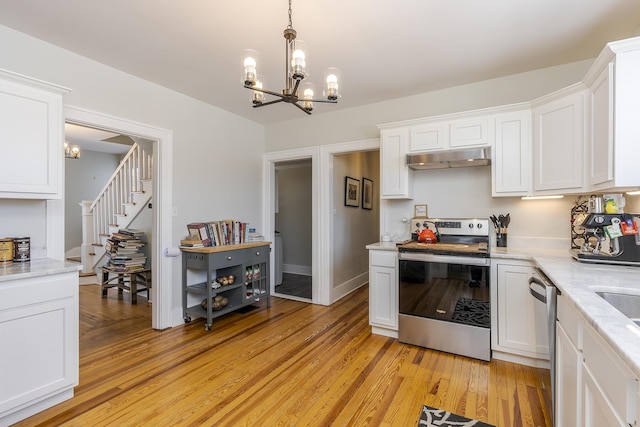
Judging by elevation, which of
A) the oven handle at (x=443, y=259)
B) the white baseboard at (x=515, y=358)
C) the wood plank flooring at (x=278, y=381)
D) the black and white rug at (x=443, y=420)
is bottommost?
the wood plank flooring at (x=278, y=381)

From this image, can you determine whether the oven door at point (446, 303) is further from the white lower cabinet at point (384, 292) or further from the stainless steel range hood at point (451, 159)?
the stainless steel range hood at point (451, 159)

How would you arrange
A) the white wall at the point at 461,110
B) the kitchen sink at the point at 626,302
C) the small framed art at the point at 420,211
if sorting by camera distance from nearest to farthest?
the kitchen sink at the point at 626,302 < the white wall at the point at 461,110 < the small framed art at the point at 420,211

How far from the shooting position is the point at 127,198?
15.2 ft

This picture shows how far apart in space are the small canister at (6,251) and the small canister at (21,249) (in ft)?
0.08

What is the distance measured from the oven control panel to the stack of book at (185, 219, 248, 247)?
2134mm

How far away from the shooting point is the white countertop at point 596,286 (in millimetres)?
847

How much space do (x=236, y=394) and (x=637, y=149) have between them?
2.89 meters

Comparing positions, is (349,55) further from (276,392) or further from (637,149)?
(276,392)

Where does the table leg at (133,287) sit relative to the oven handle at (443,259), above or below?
below

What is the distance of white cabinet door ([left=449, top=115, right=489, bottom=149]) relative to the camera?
110 inches

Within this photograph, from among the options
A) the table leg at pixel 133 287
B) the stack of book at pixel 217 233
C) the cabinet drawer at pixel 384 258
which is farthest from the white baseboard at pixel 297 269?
the cabinet drawer at pixel 384 258

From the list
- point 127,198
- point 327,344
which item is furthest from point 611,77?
point 127,198

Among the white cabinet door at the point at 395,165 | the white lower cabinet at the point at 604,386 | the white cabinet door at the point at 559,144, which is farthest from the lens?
the white cabinet door at the point at 395,165

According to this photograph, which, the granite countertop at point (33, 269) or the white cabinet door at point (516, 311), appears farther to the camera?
the white cabinet door at point (516, 311)
